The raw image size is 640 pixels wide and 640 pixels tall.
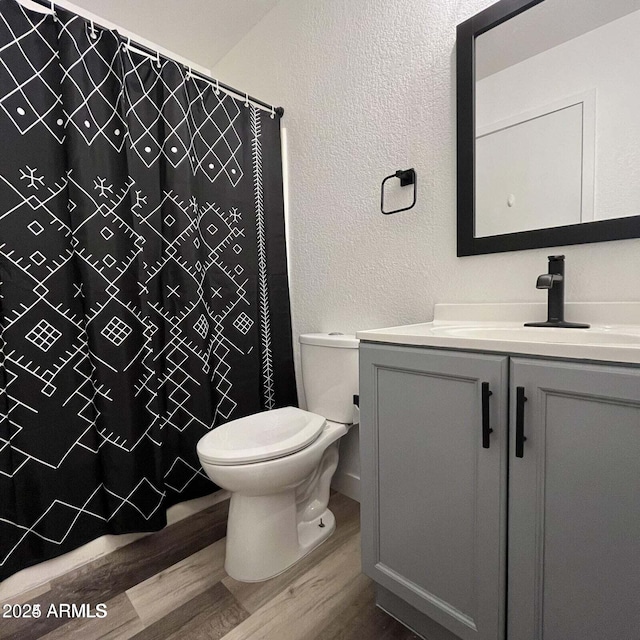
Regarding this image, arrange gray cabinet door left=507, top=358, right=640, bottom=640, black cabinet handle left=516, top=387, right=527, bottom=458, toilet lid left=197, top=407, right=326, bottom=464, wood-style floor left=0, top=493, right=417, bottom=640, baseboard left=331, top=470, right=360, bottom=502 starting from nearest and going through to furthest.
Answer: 1. gray cabinet door left=507, top=358, right=640, bottom=640
2. black cabinet handle left=516, top=387, right=527, bottom=458
3. wood-style floor left=0, top=493, right=417, bottom=640
4. toilet lid left=197, top=407, right=326, bottom=464
5. baseboard left=331, top=470, right=360, bottom=502

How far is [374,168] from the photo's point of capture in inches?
60.6

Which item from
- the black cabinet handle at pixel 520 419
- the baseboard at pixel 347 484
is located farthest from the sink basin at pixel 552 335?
the baseboard at pixel 347 484

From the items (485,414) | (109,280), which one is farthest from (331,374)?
(109,280)

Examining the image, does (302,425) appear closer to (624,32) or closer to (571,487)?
(571,487)

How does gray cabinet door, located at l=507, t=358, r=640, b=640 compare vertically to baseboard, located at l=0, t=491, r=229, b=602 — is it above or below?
above

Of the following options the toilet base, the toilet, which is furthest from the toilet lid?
the toilet base

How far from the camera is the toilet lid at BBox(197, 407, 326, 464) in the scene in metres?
1.19

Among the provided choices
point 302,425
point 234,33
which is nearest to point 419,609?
point 302,425

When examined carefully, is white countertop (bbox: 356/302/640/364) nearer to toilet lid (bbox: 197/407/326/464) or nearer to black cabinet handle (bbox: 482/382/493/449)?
black cabinet handle (bbox: 482/382/493/449)

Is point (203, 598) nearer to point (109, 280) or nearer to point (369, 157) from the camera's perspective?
point (109, 280)

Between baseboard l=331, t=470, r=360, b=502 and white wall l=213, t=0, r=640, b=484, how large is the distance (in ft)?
0.16

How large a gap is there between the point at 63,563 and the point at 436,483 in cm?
137

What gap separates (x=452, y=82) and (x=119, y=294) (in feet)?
4.69

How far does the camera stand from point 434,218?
4.48ft
